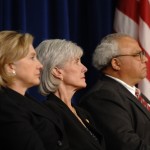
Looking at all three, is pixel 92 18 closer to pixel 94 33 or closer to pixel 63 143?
pixel 94 33

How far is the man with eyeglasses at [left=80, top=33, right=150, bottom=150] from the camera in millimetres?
2527

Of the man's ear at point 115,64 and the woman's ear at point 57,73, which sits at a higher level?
the woman's ear at point 57,73

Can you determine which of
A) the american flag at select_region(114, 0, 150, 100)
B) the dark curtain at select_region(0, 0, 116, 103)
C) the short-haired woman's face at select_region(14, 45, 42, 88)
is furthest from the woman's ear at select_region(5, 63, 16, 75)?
the american flag at select_region(114, 0, 150, 100)

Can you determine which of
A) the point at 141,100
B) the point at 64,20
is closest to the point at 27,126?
the point at 141,100

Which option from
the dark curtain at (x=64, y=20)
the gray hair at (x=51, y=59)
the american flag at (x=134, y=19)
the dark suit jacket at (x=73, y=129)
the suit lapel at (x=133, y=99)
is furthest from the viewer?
the american flag at (x=134, y=19)

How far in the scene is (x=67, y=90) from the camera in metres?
2.51

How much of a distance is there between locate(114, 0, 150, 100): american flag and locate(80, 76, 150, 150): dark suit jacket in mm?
665

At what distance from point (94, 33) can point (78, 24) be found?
5.4 inches

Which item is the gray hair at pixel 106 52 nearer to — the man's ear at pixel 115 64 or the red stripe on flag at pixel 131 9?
the man's ear at pixel 115 64

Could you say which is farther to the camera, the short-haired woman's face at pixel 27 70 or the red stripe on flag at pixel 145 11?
the red stripe on flag at pixel 145 11

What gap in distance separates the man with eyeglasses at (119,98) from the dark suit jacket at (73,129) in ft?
0.44

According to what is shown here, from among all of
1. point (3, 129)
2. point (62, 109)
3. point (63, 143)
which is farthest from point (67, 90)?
A: point (3, 129)

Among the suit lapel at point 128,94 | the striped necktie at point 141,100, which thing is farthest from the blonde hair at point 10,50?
the striped necktie at point 141,100

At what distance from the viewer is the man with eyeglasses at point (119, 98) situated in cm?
253
